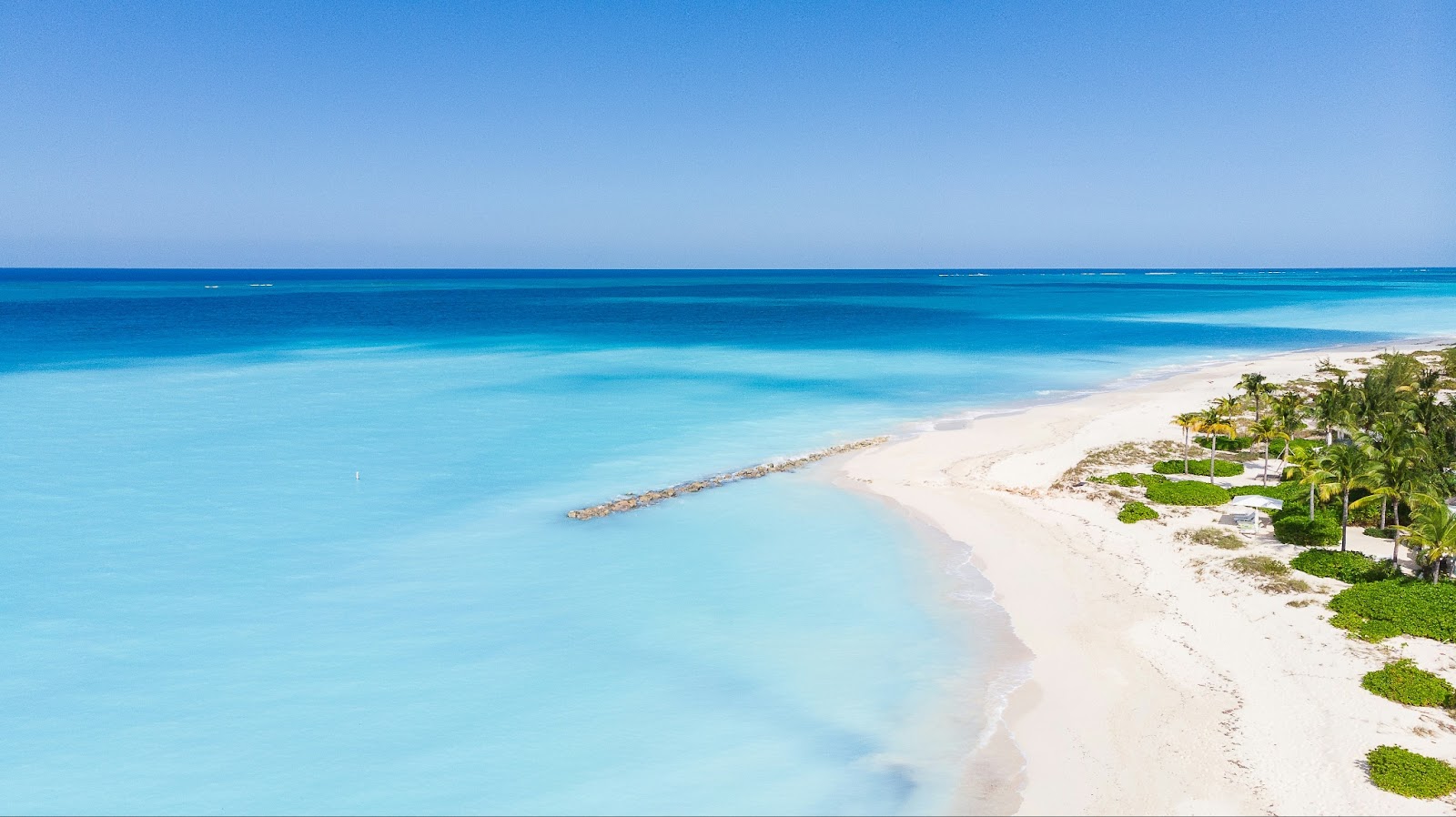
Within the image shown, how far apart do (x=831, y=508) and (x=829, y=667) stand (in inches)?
507

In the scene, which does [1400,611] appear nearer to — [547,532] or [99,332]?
[547,532]

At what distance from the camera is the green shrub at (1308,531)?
26984 millimetres

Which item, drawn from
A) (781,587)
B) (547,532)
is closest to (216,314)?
(547,532)

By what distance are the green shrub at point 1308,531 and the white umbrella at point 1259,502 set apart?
4.31 feet

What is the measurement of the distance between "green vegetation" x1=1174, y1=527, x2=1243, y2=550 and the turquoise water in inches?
324

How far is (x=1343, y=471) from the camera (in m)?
26.1

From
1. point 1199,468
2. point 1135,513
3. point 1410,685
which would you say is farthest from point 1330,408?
point 1410,685

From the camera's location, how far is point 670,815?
16.3 m

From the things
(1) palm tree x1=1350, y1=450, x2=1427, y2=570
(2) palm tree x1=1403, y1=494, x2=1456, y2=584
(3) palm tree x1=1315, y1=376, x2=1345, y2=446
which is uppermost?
(3) palm tree x1=1315, y1=376, x2=1345, y2=446

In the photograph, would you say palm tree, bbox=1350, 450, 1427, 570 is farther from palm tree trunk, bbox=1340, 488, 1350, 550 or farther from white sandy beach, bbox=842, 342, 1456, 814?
white sandy beach, bbox=842, 342, 1456, 814

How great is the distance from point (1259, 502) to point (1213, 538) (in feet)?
10.7

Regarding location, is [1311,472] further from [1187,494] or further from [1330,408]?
[1330,408]

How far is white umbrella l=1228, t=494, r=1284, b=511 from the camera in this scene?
29.6 meters

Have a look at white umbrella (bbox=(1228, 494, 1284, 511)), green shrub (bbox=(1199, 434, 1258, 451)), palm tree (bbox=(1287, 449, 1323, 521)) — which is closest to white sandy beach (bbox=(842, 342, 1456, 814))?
white umbrella (bbox=(1228, 494, 1284, 511))
